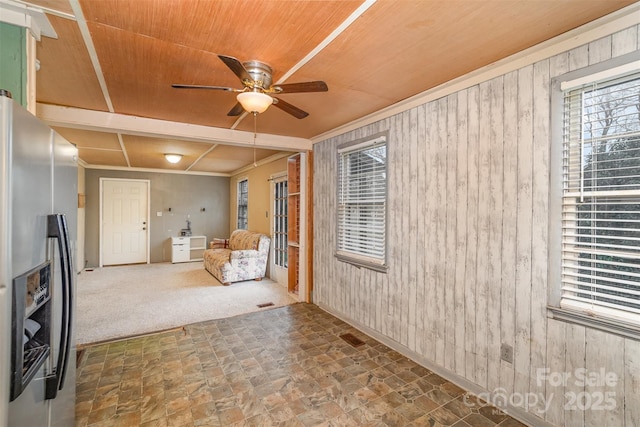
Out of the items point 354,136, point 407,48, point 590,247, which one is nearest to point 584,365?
point 590,247

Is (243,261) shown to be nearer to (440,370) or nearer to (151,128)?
(151,128)

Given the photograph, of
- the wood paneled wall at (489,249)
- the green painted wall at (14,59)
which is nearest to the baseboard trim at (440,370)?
the wood paneled wall at (489,249)

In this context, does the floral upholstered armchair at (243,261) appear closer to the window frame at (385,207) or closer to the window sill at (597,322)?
the window frame at (385,207)

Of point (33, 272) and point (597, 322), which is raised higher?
point (33, 272)

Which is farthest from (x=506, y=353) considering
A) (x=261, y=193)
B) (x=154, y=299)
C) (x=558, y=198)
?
(x=261, y=193)

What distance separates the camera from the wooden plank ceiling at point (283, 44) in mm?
1477

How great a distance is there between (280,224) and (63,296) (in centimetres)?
422

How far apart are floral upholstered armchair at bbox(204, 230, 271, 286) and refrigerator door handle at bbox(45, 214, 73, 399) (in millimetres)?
4061

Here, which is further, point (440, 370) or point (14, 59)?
point (440, 370)

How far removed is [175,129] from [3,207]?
2724 millimetres

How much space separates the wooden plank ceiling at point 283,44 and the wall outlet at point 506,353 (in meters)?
1.97

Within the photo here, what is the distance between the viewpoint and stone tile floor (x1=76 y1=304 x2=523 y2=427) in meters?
1.97

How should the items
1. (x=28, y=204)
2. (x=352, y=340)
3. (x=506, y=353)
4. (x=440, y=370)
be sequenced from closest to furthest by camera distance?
1. (x=28, y=204)
2. (x=506, y=353)
3. (x=440, y=370)
4. (x=352, y=340)

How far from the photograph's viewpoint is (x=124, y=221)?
23.7ft
